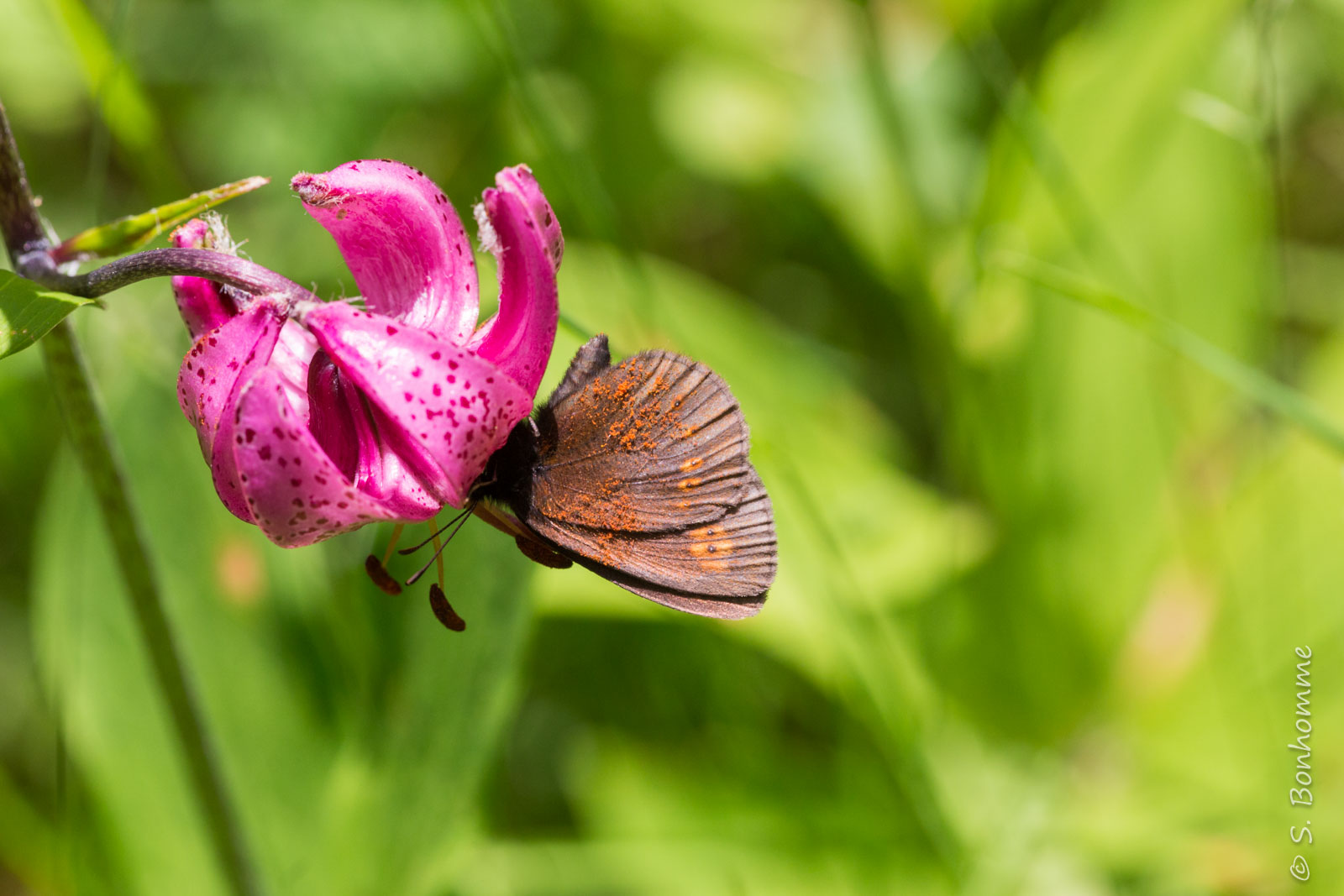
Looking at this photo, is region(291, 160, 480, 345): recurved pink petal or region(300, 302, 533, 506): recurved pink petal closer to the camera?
region(300, 302, 533, 506): recurved pink petal

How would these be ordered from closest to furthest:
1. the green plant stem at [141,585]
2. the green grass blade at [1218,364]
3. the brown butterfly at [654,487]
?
the brown butterfly at [654,487] < the green plant stem at [141,585] < the green grass blade at [1218,364]

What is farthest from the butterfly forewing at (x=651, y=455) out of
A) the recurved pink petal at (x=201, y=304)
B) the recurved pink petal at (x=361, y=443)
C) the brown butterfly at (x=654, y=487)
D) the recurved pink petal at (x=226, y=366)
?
the recurved pink petal at (x=201, y=304)

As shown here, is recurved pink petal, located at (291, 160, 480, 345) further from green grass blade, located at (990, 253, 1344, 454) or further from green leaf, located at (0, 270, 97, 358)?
green grass blade, located at (990, 253, 1344, 454)

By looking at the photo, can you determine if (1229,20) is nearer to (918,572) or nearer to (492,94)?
(918,572)

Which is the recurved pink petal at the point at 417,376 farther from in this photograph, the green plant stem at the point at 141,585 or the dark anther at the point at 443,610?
the green plant stem at the point at 141,585

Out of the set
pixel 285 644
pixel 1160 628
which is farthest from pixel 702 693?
pixel 1160 628

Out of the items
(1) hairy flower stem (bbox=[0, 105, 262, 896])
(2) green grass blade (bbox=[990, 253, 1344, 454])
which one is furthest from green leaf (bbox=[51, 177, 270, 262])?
(2) green grass blade (bbox=[990, 253, 1344, 454])

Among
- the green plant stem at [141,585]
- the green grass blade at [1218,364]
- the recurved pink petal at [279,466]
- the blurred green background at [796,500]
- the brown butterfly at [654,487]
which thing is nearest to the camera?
the recurved pink petal at [279,466]
